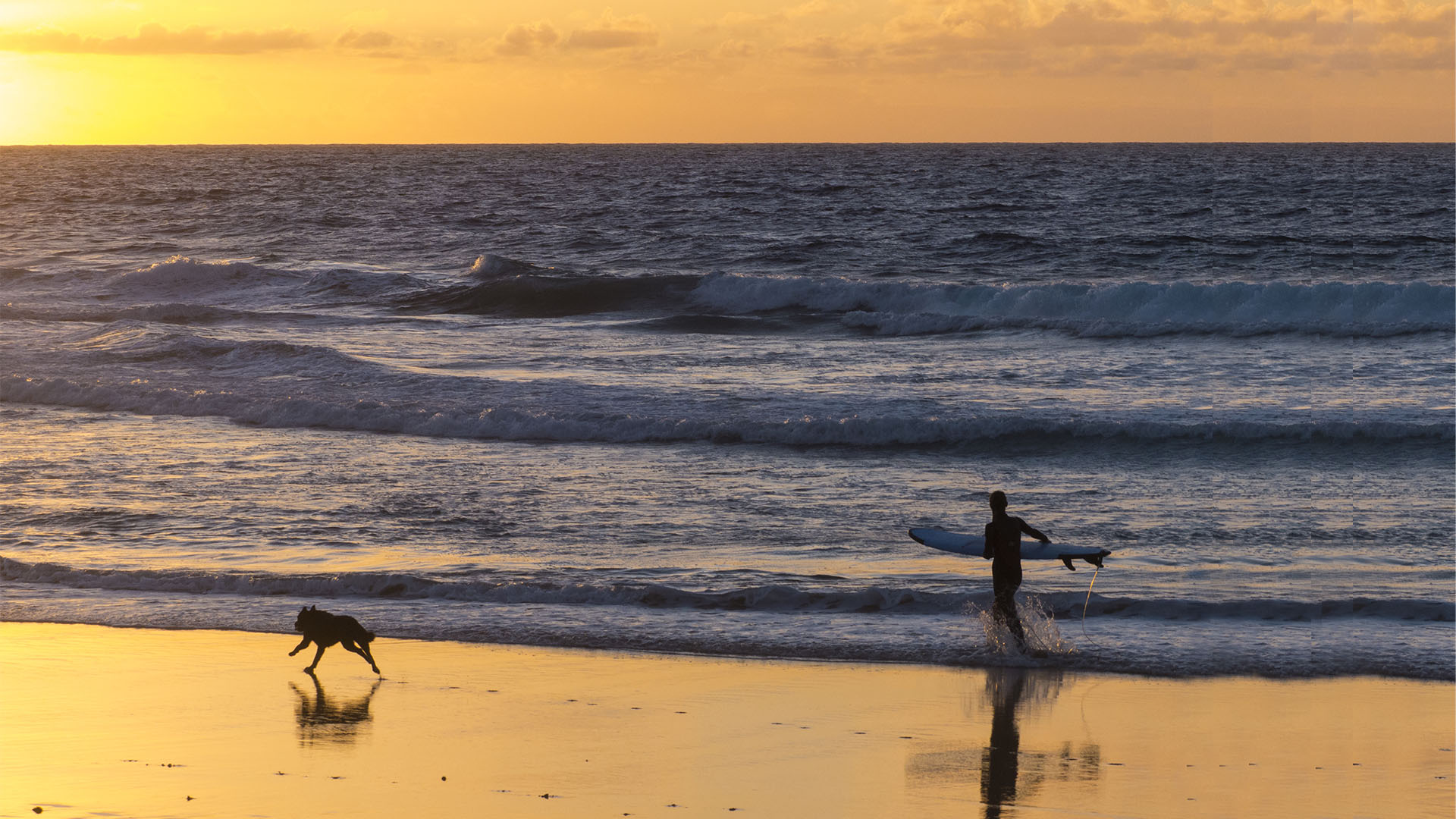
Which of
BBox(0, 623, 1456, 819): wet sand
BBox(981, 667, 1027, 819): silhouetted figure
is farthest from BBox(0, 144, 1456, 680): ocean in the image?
BBox(0, 623, 1456, 819): wet sand

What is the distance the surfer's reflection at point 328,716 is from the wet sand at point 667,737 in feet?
0.06

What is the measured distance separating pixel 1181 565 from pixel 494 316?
21436 millimetres

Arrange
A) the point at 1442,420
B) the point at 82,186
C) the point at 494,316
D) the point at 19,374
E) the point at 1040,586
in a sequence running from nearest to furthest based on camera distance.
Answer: the point at 1040,586, the point at 1442,420, the point at 19,374, the point at 494,316, the point at 82,186

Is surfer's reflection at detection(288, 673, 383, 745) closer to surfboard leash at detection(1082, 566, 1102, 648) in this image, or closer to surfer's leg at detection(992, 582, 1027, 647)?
surfer's leg at detection(992, 582, 1027, 647)

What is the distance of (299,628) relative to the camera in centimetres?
855

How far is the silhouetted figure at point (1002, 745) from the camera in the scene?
650 cm

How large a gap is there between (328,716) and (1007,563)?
4419 mm

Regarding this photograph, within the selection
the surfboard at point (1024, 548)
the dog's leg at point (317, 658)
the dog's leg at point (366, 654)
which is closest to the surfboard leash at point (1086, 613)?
the surfboard at point (1024, 548)

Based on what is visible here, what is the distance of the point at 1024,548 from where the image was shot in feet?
31.6

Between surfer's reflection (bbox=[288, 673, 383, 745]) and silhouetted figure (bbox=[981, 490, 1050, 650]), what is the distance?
409 cm

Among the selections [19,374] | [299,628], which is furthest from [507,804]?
[19,374]

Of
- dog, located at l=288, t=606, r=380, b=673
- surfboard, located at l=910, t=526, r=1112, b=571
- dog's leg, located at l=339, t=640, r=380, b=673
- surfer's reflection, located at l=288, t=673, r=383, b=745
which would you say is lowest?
surfer's reflection, located at l=288, t=673, r=383, b=745

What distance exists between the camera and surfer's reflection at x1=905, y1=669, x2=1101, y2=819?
21.6 feet

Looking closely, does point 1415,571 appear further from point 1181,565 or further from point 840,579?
point 840,579
